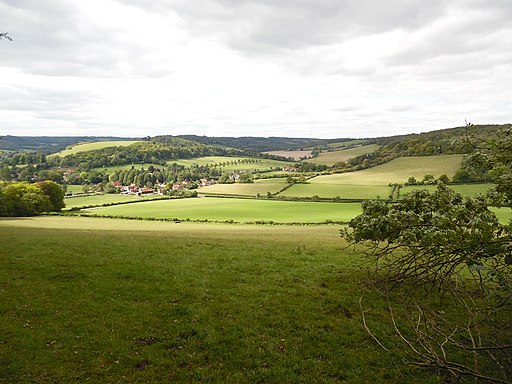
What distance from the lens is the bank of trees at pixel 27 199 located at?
217 ft

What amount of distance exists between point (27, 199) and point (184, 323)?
237ft

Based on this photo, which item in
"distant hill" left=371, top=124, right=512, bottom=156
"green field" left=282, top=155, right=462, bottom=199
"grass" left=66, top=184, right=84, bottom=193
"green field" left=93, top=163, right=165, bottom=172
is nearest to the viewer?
"distant hill" left=371, top=124, right=512, bottom=156

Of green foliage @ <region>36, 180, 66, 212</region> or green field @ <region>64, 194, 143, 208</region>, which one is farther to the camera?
green field @ <region>64, 194, 143, 208</region>

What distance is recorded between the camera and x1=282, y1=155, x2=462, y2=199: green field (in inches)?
3590

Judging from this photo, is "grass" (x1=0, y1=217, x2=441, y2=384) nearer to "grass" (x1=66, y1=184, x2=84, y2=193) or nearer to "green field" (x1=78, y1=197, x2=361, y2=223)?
"green field" (x1=78, y1=197, x2=361, y2=223)

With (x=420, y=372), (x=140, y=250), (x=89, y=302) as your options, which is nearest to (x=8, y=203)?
(x=140, y=250)

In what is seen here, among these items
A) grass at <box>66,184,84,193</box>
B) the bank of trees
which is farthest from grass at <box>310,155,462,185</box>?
grass at <box>66,184,84,193</box>

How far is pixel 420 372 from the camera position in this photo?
912 centimetres

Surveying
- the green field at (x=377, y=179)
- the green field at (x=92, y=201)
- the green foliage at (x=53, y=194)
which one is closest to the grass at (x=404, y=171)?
the green field at (x=377, y=179)

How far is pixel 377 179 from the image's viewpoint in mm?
104750

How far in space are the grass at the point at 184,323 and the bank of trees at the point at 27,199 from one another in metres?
56.4

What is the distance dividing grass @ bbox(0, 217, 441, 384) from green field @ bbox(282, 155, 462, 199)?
7058cm

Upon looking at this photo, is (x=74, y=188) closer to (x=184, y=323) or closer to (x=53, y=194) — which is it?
(x=53, y=194)

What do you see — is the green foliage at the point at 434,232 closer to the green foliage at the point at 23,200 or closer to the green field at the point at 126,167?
the green foliage at the point at 23,200
